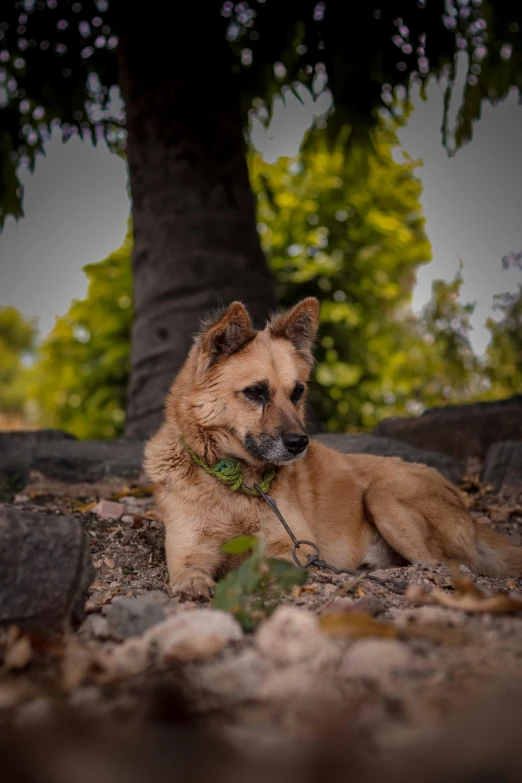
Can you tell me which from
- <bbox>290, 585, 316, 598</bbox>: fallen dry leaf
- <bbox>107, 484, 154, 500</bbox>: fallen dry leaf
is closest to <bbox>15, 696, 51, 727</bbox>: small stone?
<bbox>290, 585, 316, 598</bbox>: fallen dry leaf

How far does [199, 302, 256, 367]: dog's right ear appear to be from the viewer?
3.80m

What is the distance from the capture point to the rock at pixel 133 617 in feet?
7.20

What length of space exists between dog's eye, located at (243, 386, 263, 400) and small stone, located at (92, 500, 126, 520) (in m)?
1.67

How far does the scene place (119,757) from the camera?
1.27 metres

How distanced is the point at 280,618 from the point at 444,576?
6.00 feet

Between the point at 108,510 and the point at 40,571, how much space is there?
2620 mm

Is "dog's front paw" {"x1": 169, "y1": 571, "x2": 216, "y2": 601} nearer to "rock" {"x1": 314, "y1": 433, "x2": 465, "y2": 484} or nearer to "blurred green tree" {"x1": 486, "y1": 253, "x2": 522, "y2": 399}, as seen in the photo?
"rock" {"x1": 314, "y1": 433, "x2": 465, "y2": 484}

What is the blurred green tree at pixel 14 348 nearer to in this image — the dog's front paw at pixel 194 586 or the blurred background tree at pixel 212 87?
the blurred background tree at pixel 212 87

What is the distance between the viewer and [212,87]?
24.8ft

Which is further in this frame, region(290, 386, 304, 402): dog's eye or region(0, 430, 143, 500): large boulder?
region(0, 430, 143, 500): large boulder

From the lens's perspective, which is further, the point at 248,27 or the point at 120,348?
the point at 120,348

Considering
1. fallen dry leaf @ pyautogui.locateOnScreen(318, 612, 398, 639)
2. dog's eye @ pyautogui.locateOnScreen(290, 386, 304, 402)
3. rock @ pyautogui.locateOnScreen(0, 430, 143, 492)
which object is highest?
dog's eye @ pyautogui.locateOnScreen(290, 386, 304, 402)

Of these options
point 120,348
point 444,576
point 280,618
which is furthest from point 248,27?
point 280,618

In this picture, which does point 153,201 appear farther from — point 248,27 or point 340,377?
point 340,377
